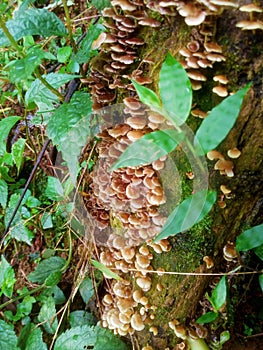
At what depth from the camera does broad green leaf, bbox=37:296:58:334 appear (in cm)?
227

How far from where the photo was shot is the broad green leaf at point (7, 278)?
235cm

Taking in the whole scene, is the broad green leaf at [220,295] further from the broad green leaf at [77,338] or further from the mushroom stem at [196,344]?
the broad green leaf at [77,338]

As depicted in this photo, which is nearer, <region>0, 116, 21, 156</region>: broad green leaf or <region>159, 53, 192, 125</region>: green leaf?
<region>159, 53, 192, 125</region>: green leaf

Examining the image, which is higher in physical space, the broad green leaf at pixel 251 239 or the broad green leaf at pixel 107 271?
the broad green leaf at pixel 251 239

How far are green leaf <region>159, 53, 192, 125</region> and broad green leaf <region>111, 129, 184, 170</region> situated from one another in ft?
0.28

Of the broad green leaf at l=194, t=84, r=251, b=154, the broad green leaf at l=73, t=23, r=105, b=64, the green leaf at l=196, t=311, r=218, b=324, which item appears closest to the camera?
the broad green leaf at l=194, t=84, r=251, b=154

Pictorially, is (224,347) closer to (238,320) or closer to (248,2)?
(238,320)

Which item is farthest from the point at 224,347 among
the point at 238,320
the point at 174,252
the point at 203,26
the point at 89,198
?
the point at 203,26

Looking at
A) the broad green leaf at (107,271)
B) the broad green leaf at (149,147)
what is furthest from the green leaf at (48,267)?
the broad green leaf at (149,147)

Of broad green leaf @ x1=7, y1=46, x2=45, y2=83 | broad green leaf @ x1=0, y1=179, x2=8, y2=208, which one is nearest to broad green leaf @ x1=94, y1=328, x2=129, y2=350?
broad green leaf @ x1=0, y1=179, x2=8, y2=208

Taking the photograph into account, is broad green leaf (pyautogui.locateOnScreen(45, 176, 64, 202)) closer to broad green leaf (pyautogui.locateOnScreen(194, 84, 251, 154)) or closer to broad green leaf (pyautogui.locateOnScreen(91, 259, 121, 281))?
broad green leaf (pyautogui.locateOnScreen(91, 259, 121, 281))

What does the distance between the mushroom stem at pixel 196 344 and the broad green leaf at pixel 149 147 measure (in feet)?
3.71

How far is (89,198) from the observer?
2211 mm

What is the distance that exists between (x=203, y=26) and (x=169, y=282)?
1.20 meters
